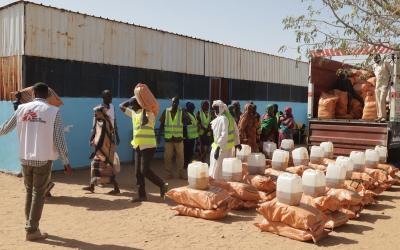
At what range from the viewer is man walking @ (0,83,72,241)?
4.84m

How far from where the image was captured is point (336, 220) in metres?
5.73

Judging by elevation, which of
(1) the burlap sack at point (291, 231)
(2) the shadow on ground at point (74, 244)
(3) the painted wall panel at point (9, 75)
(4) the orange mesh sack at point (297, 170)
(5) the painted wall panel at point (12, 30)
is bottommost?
(2) the shadow on ground at point (74, 244)

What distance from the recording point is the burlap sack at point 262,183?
690cm

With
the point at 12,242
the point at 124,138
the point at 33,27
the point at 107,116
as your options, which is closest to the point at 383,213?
the point at 107,116

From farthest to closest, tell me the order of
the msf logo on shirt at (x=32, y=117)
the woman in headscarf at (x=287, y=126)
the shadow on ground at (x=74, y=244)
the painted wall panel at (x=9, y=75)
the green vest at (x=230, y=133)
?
the woman in headscarf at (x=287, y=126)
the painted wall panel at (x=9, y=75)
the green vest at (x=230, y=133)
the msf logo on shirt at (x=32, y=117)
the shadow on ground at (x=74, y=244)

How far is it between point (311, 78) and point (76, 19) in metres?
6.04

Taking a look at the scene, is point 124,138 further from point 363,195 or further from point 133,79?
point 363,195

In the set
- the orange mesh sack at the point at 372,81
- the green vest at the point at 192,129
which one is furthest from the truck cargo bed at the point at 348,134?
the green vest at the point at 192,129

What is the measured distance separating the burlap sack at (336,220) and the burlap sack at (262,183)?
132 centimetres

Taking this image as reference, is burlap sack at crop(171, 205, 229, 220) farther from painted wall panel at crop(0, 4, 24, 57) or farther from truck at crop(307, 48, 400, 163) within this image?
painted wall panel at crop(0, 4, 24, 57)

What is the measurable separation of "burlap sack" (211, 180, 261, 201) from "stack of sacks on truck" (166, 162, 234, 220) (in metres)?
0.24

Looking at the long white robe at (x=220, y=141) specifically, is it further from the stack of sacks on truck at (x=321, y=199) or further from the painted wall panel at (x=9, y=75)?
the painted wall panel at (x=9, y=75)

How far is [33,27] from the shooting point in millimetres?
9102

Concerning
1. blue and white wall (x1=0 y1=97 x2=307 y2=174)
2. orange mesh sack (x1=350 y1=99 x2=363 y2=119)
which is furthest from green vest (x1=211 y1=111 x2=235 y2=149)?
orange mesh sack (x1=350 y1=99 x2=363 y2=119)
